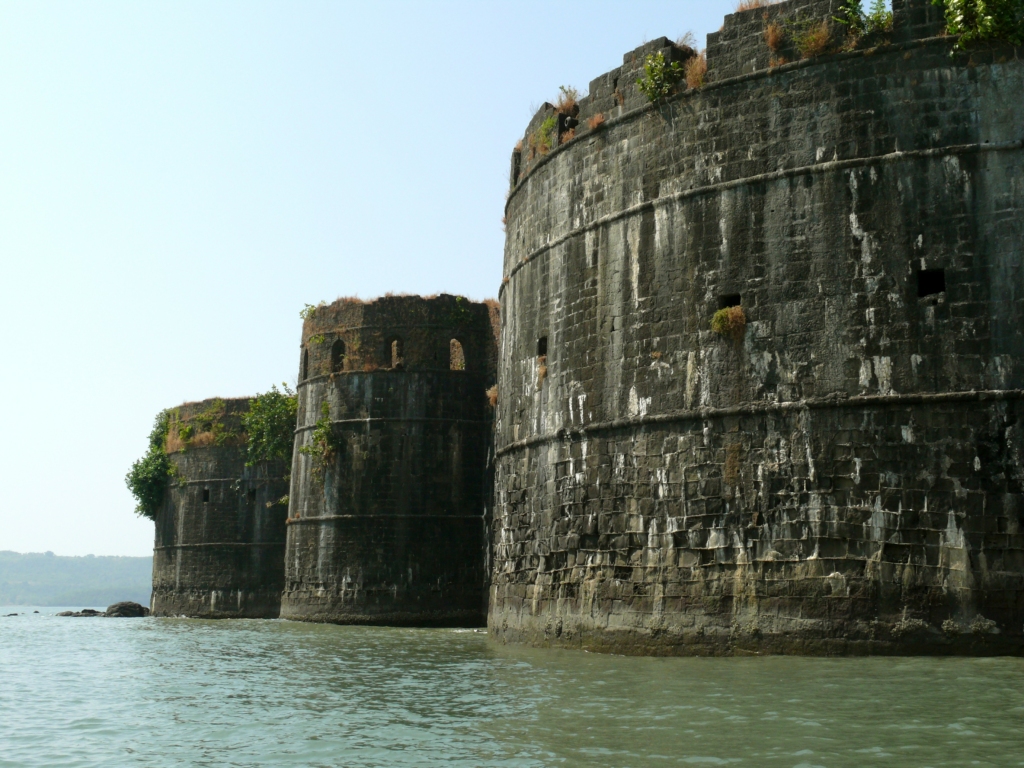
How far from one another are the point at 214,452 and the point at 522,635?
66.9 ft

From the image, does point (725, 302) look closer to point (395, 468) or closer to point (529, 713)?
point (529, 713)

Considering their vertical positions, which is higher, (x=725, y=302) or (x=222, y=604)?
(x=725, y=302)

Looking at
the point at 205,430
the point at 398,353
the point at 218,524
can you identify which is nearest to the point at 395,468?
the point at 398,353

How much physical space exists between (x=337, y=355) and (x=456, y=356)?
2620 mm

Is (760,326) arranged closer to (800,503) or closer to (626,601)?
(800,503)

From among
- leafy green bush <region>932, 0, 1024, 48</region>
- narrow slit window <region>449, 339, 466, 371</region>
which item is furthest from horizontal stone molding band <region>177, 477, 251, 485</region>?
leafy green bush <region>932, 0, 1024, 48</region>

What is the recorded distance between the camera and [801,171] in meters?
12.5

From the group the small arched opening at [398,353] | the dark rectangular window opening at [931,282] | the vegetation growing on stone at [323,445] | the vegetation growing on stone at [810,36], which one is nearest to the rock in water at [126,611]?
the vegetation growing on stone at [323,445]

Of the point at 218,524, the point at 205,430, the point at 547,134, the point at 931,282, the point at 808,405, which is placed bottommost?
the point at 218,524

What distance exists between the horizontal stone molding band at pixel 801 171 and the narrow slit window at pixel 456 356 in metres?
10.0

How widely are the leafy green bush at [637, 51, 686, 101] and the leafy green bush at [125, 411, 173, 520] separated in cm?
2483

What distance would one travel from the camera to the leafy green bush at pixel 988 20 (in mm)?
11680

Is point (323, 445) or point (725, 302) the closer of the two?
point (725, 302)

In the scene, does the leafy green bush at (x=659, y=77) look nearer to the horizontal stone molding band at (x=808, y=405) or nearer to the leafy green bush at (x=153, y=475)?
the horizontal stone molding band at (x=808, y=405)
